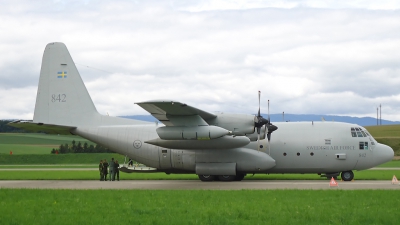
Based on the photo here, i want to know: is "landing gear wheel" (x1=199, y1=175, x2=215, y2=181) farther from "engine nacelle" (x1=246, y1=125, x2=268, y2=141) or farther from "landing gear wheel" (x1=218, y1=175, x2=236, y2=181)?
"engine nacelle" (x1=246, y1=125, x2=268, y2=141)

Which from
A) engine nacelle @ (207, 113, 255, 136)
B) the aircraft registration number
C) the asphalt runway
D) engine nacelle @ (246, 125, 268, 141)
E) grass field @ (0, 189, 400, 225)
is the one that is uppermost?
the aircraft registration number

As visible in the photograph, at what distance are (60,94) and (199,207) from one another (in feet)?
53.1

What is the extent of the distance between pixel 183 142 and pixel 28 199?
9.58 metres

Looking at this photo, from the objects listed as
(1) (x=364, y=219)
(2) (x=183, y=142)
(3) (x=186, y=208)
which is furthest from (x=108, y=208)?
(2) (x=183, y=142)

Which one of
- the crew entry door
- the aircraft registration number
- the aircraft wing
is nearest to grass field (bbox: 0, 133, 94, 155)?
the aircraft registration number

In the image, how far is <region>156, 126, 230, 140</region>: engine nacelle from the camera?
23.4m

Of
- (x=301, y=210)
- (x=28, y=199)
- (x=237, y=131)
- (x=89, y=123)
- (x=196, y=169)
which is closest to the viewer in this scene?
(x=301, y=210)

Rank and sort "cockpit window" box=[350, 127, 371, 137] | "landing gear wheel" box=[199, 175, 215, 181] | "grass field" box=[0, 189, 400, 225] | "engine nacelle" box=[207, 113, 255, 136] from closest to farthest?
"grass field" box=[0, 189, 400, 225], "engine nacelle" box=[207, 113, 255, 136], "cockpit window" box=[350, 127, 371, 137], "landing gear wheel" box=[199, 175, 215, 181]

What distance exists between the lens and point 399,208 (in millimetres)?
14258

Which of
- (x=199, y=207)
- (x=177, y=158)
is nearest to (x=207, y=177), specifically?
(x=177, y=158)

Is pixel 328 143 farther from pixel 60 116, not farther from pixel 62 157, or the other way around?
pixel 62 157

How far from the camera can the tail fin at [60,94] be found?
28.3 metres

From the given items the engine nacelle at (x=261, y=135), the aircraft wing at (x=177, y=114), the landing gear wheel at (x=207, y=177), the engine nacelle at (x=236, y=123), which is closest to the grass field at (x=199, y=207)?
the aircraft wing at (x=177, y=114)

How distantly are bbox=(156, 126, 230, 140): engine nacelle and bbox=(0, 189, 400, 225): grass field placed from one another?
15.2 feet
